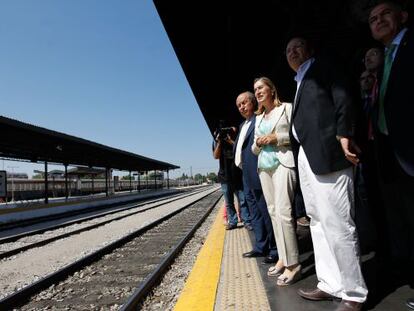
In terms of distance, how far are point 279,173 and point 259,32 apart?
12.9ft

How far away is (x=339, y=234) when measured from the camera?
230cm

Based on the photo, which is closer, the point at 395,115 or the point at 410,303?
the point at 395,115

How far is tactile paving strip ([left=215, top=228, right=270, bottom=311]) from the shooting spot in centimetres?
287

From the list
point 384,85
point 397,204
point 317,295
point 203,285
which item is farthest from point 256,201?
point 384,85

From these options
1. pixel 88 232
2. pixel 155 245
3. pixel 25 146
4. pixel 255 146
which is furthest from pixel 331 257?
pixel 25 146

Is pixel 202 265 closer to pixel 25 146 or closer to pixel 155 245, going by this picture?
pixel 155 245

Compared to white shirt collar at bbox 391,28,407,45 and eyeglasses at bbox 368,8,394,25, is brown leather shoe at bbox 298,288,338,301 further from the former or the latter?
eyeglasses at bbox 368,8,394,25

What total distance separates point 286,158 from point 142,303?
211 centimetres

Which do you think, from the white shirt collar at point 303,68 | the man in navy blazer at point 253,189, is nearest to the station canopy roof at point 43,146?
the man in navy blazer at point 253,189

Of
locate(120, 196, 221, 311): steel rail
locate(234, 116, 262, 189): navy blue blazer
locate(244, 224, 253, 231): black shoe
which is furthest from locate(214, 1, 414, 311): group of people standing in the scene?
locate(244, 224, 253, 231): black shoe

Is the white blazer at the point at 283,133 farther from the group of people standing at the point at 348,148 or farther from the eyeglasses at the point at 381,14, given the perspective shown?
the eyeglasses at the point at 381,14

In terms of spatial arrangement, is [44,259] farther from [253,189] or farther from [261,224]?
[253,189]

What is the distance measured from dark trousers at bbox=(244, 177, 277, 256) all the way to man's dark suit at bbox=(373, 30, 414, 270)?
1303mm

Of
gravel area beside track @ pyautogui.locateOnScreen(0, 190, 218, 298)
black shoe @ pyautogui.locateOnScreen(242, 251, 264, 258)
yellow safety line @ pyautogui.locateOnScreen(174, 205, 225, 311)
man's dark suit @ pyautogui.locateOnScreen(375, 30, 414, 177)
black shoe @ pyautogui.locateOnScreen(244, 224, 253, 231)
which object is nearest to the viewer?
man's dark suit @ pyautogui.locateOnScreen(375, 30, 414, 177)
